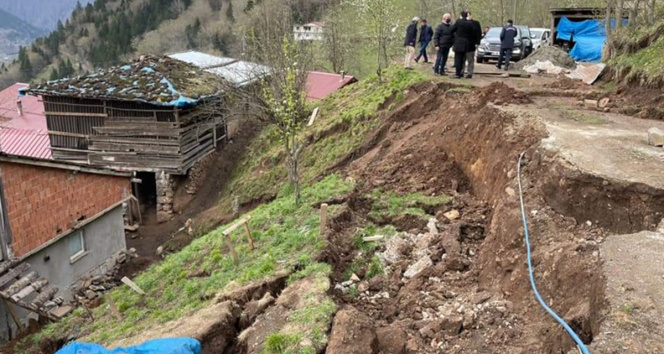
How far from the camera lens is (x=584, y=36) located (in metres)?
25.8

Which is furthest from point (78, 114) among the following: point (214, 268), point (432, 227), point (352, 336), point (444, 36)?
point (352, 336)

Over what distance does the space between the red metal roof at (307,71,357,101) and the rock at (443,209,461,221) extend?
66.5 ft

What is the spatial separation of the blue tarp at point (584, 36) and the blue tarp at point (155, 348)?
77.5 feet

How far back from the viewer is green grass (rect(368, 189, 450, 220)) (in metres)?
11.0

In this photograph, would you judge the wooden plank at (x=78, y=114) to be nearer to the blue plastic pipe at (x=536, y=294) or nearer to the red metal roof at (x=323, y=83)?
the red metal roof at (x=323, y=83)

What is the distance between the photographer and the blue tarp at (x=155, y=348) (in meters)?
6.82

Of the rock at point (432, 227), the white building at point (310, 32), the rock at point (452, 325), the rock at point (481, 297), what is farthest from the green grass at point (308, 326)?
the white building at point (310, 32)

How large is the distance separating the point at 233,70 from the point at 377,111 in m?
14.2

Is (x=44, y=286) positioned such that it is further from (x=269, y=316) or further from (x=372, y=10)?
(x=372, y=10)

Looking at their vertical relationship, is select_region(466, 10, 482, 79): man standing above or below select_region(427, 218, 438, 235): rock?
above

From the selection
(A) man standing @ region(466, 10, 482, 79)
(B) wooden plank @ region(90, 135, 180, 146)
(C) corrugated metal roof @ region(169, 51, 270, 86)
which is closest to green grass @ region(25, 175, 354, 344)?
(A) man standing @ region(466, 10, 482, 79)

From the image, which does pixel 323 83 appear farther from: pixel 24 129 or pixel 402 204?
pixel 402 204

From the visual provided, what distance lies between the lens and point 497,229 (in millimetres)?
8727

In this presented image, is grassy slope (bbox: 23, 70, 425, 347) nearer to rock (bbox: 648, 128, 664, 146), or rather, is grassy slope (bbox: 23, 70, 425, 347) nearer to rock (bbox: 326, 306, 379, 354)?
rock (bbox: 326, 306, 379, 354)
